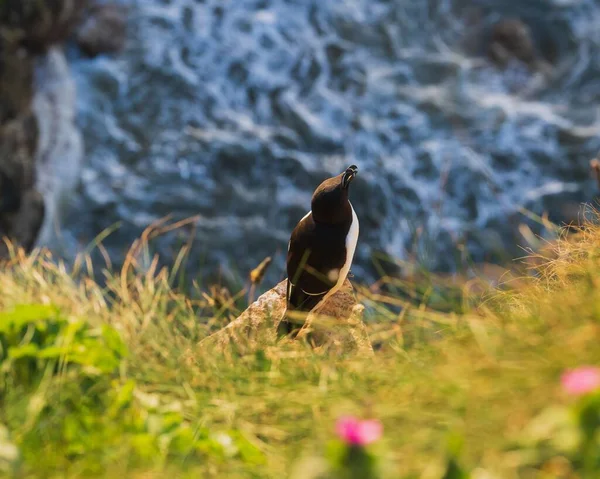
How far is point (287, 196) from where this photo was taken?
9789 millimetres

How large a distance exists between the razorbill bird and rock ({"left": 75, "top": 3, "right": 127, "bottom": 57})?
847 centimetres

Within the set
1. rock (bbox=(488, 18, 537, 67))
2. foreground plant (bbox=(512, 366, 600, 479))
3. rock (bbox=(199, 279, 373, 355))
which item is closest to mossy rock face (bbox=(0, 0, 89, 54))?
rock (bbox=(488, 18, 537, 67))

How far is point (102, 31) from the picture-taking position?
11117 mm

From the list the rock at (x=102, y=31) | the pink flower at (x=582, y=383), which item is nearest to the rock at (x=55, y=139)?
the rock at (x=102, y=31)

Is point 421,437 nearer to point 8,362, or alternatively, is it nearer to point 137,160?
point 8,362

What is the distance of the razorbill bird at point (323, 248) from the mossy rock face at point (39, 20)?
26.1 feet

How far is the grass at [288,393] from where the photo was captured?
5.45 ft

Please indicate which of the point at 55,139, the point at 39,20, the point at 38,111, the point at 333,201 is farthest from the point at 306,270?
the point at 39,20

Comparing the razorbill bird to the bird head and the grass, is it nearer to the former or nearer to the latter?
the bird head

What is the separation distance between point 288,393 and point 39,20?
9.59 m

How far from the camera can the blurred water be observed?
9.62 metres

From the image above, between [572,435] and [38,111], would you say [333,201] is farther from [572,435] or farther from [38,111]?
[38,111]

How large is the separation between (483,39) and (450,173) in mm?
3390

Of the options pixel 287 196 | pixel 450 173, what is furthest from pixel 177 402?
pixel 450 173
